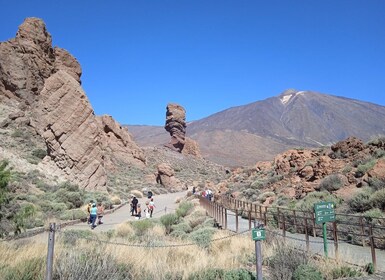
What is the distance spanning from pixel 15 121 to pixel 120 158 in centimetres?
2288

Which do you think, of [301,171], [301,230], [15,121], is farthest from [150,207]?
[15,121]

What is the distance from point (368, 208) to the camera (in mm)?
13336

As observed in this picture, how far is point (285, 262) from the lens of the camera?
7672mm

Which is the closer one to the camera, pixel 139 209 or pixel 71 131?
pixel 139 209

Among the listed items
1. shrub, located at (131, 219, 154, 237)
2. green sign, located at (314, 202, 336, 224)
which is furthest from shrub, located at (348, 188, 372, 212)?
shrub, located at (131, 219, 154, 237)

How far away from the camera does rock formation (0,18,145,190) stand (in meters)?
31.8

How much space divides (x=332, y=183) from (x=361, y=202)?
4883 mm

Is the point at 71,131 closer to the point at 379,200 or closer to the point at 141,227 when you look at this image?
the point at 141,227

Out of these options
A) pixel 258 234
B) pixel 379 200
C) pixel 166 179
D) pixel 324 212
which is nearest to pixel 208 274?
pixel 258 234

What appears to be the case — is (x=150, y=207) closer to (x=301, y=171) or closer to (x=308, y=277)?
(x=301, y=171)

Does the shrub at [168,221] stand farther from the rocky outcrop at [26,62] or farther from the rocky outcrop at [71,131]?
the rocky outcrop at [26,62]

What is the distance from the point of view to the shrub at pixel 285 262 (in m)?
7.24

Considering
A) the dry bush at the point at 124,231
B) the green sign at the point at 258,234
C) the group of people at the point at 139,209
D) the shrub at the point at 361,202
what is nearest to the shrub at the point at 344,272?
the green sign at the point at 258,234

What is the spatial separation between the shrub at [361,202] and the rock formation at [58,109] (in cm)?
2368
